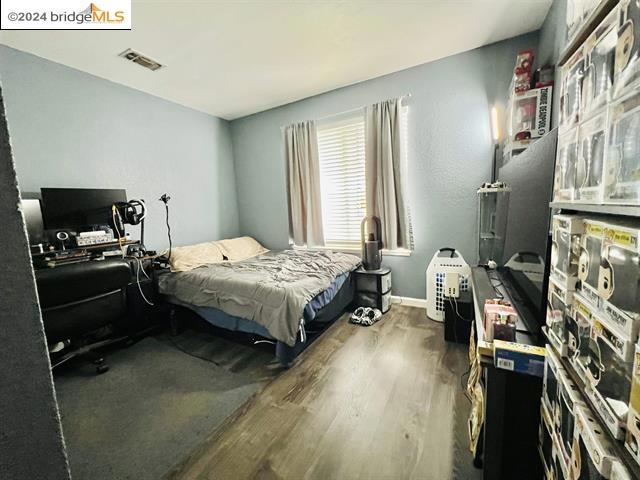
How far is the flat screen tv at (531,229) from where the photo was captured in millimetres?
1035

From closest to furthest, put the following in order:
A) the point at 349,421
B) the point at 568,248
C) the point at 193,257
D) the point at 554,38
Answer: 1. the point at 568,248
2. the point at 349,421
3. the point at 554,38
4. the point at 193,257

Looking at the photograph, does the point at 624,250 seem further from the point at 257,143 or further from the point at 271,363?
the point at 257,143

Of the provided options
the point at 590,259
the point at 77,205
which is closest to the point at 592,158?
the point at 590,259

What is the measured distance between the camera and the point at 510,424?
95 centimetres

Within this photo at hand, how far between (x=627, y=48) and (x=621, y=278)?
1.51 ft

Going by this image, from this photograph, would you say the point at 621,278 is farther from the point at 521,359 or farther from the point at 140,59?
the point at 140,59

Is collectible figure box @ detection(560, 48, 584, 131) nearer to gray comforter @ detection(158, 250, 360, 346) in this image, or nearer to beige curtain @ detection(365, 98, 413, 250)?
gray comforter @ detection(158, 250, 360, 346)

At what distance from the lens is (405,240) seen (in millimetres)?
2879

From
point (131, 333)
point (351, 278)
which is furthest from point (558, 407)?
point (131, 333)

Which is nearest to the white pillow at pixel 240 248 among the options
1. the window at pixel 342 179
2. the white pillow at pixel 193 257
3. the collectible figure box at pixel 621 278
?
the white pillow at pixel 193 257

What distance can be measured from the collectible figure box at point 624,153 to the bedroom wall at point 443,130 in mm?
2222

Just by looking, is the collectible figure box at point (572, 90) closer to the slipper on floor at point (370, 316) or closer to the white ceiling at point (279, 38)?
the white ceiling at point (279, 38)

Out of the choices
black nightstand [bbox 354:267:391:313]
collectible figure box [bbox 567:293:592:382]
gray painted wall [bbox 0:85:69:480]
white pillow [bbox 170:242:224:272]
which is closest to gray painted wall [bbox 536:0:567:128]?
collectible figure box [bbox 567:293:592:382]

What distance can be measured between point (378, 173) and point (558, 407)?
2.45 m
